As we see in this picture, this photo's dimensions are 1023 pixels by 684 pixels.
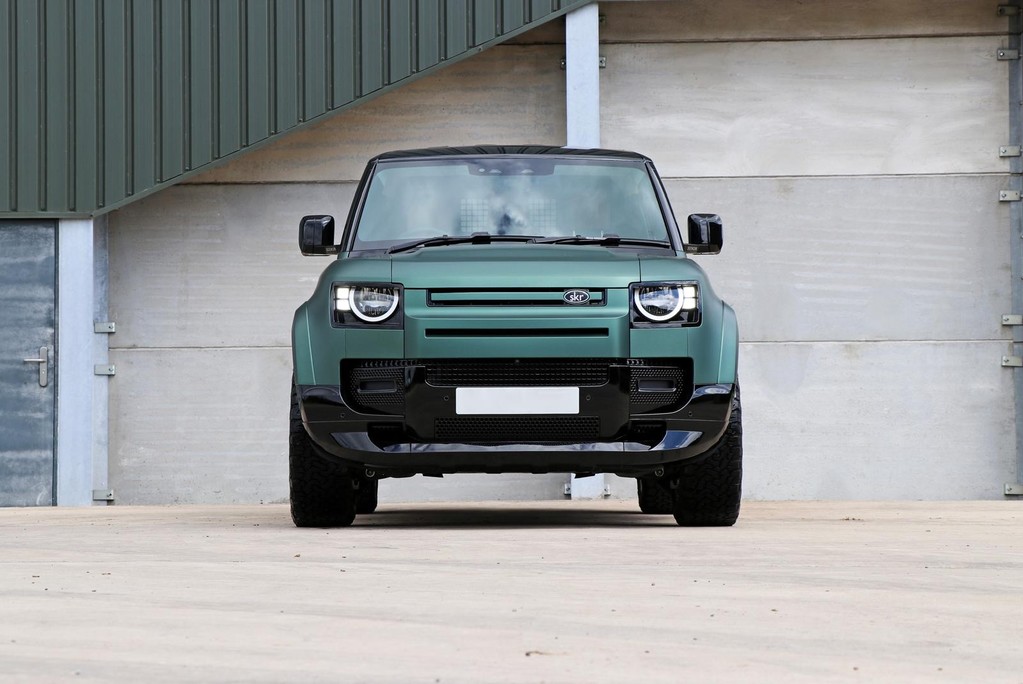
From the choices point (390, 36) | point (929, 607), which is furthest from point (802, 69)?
point (929, 607)

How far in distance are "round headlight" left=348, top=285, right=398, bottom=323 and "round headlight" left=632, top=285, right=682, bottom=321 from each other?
3.50ft

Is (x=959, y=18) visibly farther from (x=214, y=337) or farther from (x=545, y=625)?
(x=545, y=625)

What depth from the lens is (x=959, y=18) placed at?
13773 millimetres

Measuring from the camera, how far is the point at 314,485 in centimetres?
780

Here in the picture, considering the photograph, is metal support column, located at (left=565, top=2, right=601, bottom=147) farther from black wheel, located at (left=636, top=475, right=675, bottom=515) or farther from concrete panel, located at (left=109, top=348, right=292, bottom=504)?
black wheel, located at (left=636, top=475, right=675, bottom=515)

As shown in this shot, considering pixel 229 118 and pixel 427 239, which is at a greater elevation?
pixel 229 118

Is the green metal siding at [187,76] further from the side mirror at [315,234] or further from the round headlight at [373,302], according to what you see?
the round headlight at [373,302]

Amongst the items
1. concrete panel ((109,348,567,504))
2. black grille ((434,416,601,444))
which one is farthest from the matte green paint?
concrete panel ((109,348,567,504))

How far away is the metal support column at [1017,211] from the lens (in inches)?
523

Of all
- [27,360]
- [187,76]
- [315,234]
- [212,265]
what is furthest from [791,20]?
[315,234]

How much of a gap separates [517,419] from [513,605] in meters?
2.76

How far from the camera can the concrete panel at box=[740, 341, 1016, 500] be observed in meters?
13.2

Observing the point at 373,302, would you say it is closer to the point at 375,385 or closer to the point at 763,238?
the point at 375,385

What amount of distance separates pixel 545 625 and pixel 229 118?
9.87m
